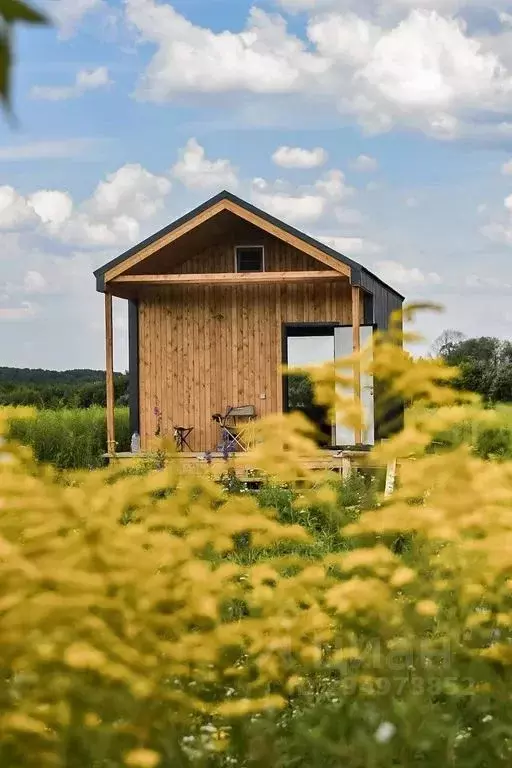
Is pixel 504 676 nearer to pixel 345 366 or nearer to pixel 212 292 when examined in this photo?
pixel 345 366

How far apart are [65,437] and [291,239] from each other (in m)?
4.96

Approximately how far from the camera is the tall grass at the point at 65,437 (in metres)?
16.3

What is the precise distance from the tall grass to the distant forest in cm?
609

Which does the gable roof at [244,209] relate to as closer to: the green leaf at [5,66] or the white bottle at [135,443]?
the white bottle at [135,443]

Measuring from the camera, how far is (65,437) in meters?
16.7

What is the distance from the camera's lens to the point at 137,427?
16.2 m

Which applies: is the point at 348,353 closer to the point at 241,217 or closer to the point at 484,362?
the point at 241,217

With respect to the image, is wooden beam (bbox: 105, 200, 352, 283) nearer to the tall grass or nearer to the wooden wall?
the wooden wall

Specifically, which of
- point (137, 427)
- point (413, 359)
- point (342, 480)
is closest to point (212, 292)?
point (137, 427)

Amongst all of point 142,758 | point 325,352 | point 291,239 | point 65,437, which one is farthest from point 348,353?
point 142,758

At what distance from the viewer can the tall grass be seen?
53.4ft

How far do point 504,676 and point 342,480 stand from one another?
8645mm

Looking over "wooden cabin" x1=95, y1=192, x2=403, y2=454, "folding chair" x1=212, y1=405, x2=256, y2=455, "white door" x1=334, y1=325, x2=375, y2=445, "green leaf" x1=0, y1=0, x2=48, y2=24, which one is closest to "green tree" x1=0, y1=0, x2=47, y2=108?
"green leaf" x1=0, y1=0, x2=48, y2=24

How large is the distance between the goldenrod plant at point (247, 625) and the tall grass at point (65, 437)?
12.7 metres
